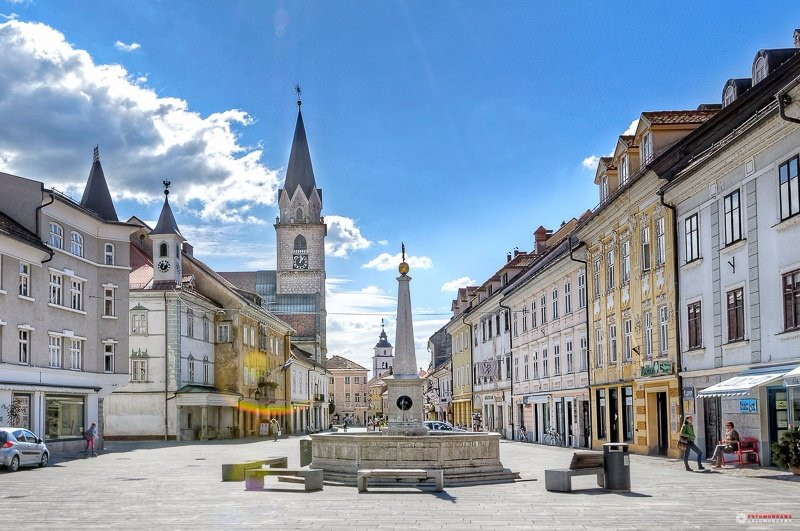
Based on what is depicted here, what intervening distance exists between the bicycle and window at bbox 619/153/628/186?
49.8 ft

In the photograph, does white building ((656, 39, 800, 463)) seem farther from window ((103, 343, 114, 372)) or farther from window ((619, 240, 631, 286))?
window ((103, 343, 114, 372))

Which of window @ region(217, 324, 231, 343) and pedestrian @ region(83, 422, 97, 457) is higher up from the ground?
window @ region(217, 324, 231, 343)

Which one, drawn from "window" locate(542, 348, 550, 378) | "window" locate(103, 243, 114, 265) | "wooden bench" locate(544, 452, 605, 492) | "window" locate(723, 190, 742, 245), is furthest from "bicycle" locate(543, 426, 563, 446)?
"wooden bench" locate(544, 452, 605, 492)

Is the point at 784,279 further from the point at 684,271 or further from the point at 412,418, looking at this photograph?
the point at 412,418

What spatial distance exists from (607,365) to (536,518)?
2589 cm

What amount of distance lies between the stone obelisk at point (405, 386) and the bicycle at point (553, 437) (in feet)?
78.4

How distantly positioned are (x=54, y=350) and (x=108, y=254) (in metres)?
6.41

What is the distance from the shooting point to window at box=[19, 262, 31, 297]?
3722cm

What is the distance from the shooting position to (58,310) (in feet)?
132

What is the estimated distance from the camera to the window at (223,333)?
6581cm

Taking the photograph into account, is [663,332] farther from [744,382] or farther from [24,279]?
[24,279]

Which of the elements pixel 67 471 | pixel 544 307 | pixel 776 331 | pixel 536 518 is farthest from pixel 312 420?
pixel 536 518

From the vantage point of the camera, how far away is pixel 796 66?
26.4 meters

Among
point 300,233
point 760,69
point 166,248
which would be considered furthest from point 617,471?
point 300,233
